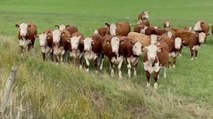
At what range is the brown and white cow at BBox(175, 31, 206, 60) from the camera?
17.7 m

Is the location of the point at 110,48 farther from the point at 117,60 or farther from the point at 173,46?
the point at 173,46

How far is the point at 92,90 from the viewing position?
32.3 feet

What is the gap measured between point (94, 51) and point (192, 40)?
16.4ft

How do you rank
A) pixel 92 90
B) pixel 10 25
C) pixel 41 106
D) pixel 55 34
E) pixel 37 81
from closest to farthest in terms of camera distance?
pixel 41 106, pixel 37 81, pixel 92 90, pixel 55 34, pixel 10 25

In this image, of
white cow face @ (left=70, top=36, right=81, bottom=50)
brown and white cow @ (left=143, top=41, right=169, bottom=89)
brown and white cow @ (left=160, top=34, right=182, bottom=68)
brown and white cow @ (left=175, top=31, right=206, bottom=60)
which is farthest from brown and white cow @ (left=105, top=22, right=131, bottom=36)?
brown and white cow @ (left=143, top=41, right=169, bottom=89)

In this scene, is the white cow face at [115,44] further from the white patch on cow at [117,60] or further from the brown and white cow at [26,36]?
the brown and white cow at [26,36]

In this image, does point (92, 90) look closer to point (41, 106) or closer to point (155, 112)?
point (155, 112)

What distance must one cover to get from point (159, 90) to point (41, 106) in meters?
5.69

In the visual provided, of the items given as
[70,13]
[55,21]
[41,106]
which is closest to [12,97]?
[41,106]

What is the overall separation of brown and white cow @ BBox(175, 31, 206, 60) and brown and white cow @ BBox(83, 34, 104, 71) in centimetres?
436

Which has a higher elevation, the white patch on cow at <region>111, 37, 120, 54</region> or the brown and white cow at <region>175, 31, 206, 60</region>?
the white patch on cow at <region>111, 37, 120, 54</region>

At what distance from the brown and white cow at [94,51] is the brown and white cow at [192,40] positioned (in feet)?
14.3

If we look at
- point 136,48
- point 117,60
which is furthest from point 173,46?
point 117,60

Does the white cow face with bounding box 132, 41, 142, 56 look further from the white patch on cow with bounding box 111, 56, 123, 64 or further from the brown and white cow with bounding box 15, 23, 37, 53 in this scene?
the brown and white cow with bounding box 15, 23, 37, 53
